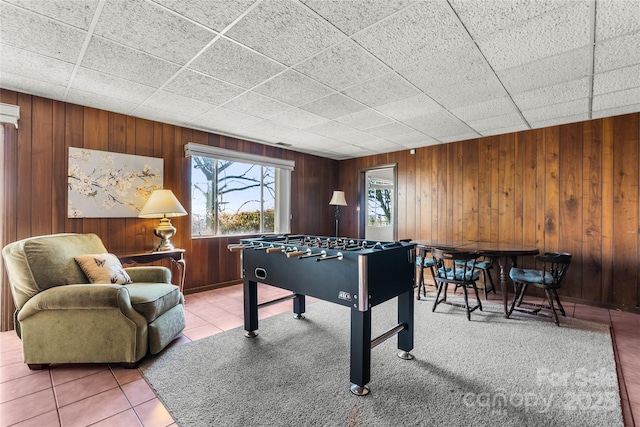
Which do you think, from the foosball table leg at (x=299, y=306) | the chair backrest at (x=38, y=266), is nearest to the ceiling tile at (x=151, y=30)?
the chair backrest at (x=38, y=266)

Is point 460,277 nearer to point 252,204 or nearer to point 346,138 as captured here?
point 346,138

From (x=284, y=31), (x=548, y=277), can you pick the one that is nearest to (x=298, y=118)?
(x=284, y=31)

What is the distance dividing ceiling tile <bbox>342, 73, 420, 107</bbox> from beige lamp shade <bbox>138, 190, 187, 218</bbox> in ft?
7.61

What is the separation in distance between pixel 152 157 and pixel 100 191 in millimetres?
721

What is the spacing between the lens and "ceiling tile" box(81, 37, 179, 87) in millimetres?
2180

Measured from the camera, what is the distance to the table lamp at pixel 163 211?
3.45 metres

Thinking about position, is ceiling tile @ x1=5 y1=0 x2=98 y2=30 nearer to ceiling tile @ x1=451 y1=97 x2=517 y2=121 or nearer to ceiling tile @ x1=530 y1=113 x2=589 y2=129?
ceiling tile @ x1=451 y1=97 x2=517 y2=121

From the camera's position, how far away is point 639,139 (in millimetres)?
3418

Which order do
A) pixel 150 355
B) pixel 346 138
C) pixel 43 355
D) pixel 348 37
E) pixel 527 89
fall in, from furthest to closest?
pixel 346 138 → pixel 527 89 → pixel 150 355 → pixel 43 355 → pixel 348 37

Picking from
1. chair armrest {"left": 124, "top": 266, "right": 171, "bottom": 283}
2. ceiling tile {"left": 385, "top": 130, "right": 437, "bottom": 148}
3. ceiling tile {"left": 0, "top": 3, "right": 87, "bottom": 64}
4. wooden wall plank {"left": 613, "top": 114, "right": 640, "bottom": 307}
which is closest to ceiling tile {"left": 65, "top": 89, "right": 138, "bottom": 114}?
ceiling tile {"left": 0, "top": 3, "right": 87, "bottom": 64}

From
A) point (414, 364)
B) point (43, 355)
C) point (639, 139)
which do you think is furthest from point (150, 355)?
point (639, 139)

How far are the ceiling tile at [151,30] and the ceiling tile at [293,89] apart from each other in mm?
718

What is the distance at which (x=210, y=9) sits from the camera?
176 centimetres

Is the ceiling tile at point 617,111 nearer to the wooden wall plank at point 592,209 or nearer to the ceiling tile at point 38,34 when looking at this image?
the wooden wall plank at point 592,209
